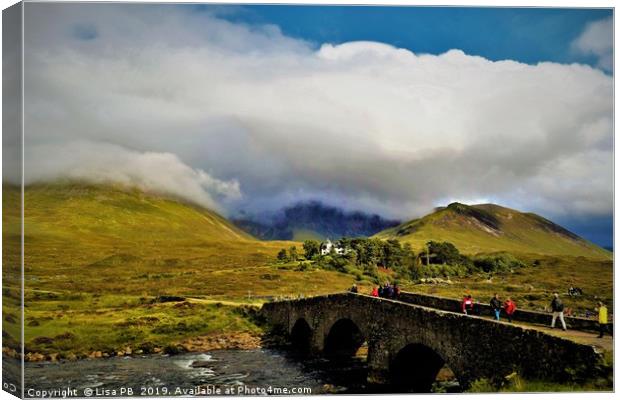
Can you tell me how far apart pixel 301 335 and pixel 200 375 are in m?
11.0

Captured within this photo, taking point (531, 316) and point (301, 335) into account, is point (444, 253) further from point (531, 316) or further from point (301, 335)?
point (531, 316)

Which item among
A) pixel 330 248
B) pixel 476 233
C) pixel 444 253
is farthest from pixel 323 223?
pixel 476 233

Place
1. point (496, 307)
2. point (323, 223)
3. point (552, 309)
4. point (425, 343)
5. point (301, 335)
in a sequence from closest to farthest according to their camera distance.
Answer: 1. point (552, 309)
2. point (496, 307)
3. point (425, 343)
4. point (301, 335)
5. point (323, 223)

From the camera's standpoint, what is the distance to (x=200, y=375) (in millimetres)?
25453

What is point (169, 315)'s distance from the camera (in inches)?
1587

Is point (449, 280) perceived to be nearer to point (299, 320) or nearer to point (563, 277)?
point (563, 277)

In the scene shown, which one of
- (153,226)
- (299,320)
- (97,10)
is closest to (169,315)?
(299,320)

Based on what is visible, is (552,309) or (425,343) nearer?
(552,309)

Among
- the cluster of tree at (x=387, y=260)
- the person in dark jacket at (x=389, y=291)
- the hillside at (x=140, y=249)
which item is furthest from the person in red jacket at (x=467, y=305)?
the cluster of tree at (x=387, y=260)

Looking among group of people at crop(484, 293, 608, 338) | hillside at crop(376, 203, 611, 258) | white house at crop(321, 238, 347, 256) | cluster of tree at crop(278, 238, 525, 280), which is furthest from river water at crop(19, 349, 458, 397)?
white house at crop(321, 238, 347, 256)

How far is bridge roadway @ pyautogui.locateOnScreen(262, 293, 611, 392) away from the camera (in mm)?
13930

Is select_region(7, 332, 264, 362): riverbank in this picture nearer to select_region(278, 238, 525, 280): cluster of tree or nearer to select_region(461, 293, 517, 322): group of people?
select_region(461, 293, 517, 322): group of people

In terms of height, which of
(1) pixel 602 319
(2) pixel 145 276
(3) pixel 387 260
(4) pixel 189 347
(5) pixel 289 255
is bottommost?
(4) pixel 189 347

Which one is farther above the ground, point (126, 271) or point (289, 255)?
point (289, 255)
